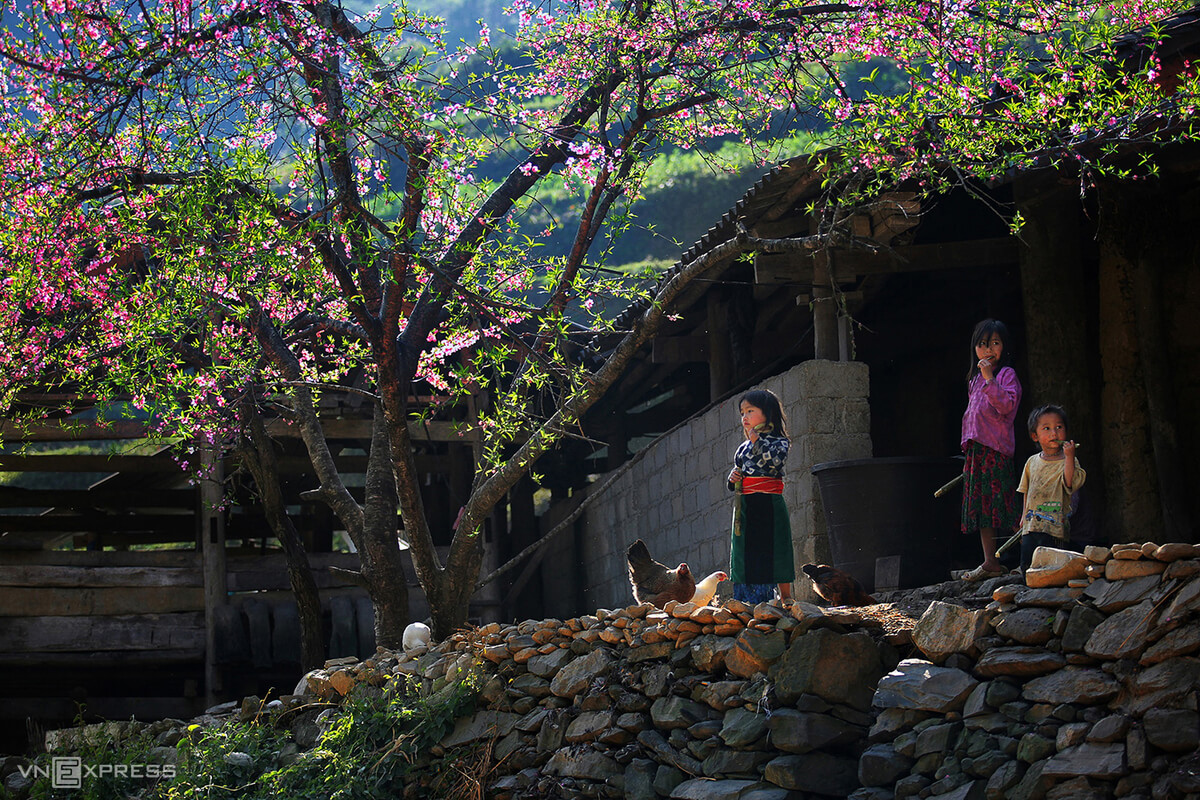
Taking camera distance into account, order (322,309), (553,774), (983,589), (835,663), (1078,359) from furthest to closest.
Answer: (322,309)
(1078,359)
(553,774)
(983,589)
(835,663)

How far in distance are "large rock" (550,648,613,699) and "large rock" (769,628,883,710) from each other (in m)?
1.18

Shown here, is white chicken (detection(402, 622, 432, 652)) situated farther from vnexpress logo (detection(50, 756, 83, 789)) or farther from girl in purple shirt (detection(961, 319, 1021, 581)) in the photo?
girl in purple shirt (detection(961, 319, 1021, 581))

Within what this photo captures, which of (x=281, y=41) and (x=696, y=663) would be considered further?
(x=281, y=41)

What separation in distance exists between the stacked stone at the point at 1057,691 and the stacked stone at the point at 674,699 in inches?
9.3

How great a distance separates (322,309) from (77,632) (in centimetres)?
406

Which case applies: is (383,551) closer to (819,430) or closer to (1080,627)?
(819,430)

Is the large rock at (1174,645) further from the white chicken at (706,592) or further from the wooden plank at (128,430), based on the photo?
the wooden plank at (128,430)

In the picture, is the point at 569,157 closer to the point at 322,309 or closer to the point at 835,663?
the point at 322,309

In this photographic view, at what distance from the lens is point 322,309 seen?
31.8 ft

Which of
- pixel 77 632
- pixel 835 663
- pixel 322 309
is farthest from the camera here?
pixel 77 632

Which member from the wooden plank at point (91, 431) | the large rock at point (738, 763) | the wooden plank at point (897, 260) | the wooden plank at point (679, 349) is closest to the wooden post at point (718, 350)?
the wooden plank at point (679, 349)

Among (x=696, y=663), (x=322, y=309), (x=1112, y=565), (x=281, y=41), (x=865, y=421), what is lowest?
(x=696, y=663)

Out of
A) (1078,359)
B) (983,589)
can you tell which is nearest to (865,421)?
(1078,359)

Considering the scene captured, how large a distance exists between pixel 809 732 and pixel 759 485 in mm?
1510
